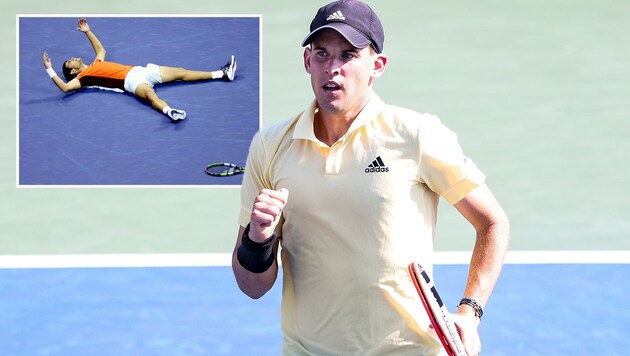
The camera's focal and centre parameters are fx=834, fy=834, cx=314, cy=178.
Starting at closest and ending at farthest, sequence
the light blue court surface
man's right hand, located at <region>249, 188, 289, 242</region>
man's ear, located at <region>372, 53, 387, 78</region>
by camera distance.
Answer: man's right hand, located at <region>249, 188, 289, 242</region>, man's ear, located at <region>372, 53, 387, 78</region>, the light blue court surface

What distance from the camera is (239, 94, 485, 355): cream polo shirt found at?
1.88 metres

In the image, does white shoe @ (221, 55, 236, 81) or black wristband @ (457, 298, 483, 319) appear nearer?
black wristband @ (457, 298, 483, 319)

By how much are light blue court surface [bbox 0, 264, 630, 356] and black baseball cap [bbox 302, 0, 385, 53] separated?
3.16 m

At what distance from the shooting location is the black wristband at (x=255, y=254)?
76.1 inches

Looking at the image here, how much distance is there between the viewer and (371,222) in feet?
6.17

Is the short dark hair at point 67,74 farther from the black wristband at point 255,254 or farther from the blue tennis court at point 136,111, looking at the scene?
the black wristband at point 255,254

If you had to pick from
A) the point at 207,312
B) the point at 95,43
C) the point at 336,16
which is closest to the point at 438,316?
the point at 336,16

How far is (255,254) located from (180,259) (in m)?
5.94

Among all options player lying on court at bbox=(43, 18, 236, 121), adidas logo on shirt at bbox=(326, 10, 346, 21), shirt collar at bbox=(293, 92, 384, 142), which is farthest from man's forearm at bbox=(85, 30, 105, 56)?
adidas logo on shirt at bbox=(326, 10, 346, 21)

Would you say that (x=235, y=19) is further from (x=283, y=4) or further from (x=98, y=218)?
(x=98, y=218)

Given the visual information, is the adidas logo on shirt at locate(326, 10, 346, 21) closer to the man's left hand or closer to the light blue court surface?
the man's left hand

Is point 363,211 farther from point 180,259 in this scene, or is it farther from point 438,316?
point 180,259

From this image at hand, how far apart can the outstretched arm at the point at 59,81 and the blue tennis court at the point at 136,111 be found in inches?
2.3

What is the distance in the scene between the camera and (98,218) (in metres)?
7.86
